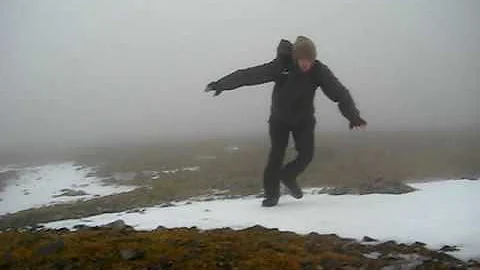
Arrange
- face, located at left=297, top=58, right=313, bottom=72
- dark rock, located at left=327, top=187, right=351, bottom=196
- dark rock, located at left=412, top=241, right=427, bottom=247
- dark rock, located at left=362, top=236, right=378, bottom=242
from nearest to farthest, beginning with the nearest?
1. dark rock, located at left=412, top=241, right=427, bottom=247
2. dark rock, located at left=362, top=236, right=378, bottom=242
3. face, located at left=297, top=58, right=313, bottom=72
4. dark rock, located at left=327, top=187, right=351, bottom=196

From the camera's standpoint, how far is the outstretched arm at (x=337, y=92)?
7.63 metres

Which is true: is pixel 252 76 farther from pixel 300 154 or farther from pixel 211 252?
pixel 211 252

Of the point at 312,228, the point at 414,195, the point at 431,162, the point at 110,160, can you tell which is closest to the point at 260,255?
the point at 312,228

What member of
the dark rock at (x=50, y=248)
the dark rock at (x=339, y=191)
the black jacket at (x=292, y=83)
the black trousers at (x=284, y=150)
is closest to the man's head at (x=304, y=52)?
the black jacket at (x=292, y=83)

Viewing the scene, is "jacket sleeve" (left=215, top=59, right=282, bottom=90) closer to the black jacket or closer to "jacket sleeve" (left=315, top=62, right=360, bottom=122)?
the black jacket

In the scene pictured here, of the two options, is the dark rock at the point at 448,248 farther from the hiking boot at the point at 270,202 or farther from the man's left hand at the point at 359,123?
the hiking boot at the point at 270,202

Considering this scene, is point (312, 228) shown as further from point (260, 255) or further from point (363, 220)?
point (260, 255)

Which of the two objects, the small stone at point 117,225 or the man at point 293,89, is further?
the man at point 293,89

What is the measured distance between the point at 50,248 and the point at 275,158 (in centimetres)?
384

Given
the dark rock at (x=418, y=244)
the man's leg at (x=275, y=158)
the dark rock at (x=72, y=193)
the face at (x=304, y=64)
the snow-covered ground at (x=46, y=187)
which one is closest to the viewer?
the dark rock at (x=418, y=244)

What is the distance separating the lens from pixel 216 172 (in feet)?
63.6

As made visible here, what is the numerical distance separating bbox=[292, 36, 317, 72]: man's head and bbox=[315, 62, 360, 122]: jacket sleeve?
0.25m

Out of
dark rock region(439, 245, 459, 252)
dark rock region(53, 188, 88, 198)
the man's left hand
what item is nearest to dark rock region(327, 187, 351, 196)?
the man's left hand

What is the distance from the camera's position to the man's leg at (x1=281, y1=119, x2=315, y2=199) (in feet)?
26.3
